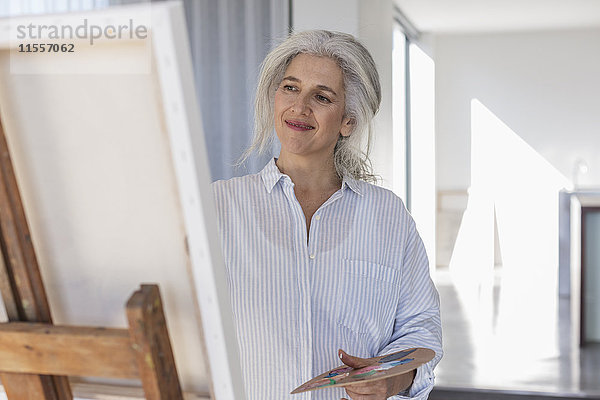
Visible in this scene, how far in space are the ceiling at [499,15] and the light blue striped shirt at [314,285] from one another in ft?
15.3

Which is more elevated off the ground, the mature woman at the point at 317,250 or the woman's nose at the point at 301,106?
the woman's nose at the point at 301,106

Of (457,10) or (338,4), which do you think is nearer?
(338,4)

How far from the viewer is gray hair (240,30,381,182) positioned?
1.65 meters

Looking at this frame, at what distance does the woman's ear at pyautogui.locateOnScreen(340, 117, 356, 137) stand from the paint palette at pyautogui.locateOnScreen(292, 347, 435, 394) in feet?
2.03

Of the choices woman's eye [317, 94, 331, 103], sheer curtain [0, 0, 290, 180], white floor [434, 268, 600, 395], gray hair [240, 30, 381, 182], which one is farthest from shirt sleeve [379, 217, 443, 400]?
white floor [434, 268, 600, 395]

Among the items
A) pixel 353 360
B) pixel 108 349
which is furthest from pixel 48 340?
pixel 353 360

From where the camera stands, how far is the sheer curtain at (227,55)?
11.4 ft

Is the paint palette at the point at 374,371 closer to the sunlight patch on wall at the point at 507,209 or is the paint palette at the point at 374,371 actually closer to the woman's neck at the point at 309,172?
the woman's neck at the point at 309,172

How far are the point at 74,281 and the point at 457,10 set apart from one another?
636 cm

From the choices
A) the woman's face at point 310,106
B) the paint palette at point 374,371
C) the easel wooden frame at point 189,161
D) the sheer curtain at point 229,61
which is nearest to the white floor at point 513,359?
the sheer curtain at point 229,61

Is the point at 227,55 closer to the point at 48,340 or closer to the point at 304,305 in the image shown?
the point at 304,305

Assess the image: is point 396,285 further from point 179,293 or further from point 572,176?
point 572,176

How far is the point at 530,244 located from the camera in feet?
25.4

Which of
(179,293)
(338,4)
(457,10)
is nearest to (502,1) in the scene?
(457,10)
